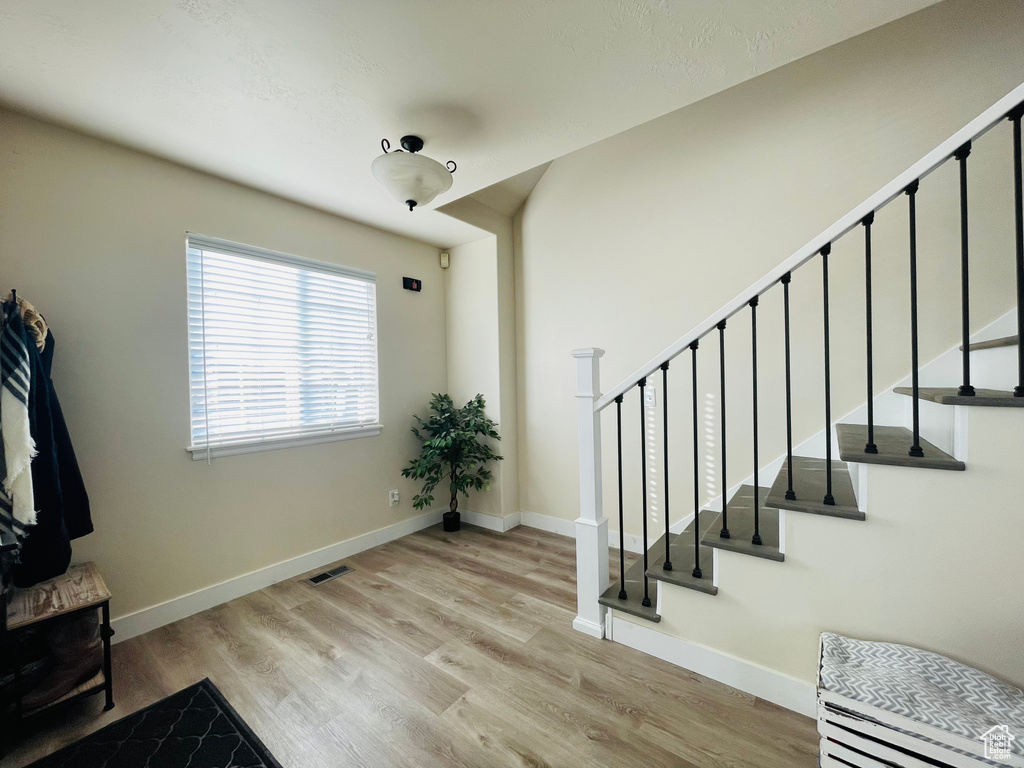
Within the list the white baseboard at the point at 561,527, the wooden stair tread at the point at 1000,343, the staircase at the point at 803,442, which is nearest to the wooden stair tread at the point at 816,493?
the staircase at the point at 803,442

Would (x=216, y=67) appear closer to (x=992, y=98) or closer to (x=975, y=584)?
(x=975, y=584)

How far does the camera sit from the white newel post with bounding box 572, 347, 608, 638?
6.85 feet

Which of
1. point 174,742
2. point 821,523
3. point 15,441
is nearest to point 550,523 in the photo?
point 821,523

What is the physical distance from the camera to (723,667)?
5.73ft

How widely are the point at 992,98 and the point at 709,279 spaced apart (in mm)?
1397

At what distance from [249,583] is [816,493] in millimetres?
3079

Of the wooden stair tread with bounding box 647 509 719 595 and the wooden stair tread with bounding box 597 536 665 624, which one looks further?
the wooden stair tread with bounding box 597 536 665 624

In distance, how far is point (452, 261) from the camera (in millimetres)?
3910

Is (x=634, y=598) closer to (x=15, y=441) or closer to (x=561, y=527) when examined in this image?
(x=561, y=527)

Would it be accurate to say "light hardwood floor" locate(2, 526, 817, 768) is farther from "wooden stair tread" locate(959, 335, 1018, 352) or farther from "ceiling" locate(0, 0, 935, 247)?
"ceiling" locate(0, 0, 935, 247)

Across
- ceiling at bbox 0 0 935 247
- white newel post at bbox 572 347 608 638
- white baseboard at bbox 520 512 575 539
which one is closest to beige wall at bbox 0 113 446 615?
ceiling at bbox 0 0 935 247

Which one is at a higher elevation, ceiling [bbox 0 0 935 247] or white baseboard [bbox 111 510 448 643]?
ceiling [bbox 0 0 935 247]

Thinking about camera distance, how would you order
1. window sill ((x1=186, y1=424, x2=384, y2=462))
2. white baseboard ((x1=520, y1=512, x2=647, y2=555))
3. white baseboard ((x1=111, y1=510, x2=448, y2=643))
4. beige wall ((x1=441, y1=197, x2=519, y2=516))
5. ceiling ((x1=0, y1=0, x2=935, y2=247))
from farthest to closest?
1. beige wall ((x1=441, y1=197, x2=519, y2=516))
2. white baseboard ((x1=520, y1=512, x2=647, y2=555))
3. window sill ((x1=186, y1=424, x2=384, y2=462))
4. white baseboard ((x1=111, y1=510, x2=448, y2=643))
5. ceiling ((x1=0, y1=0, x2=935, y2=247))

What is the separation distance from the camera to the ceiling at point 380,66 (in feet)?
4.73
